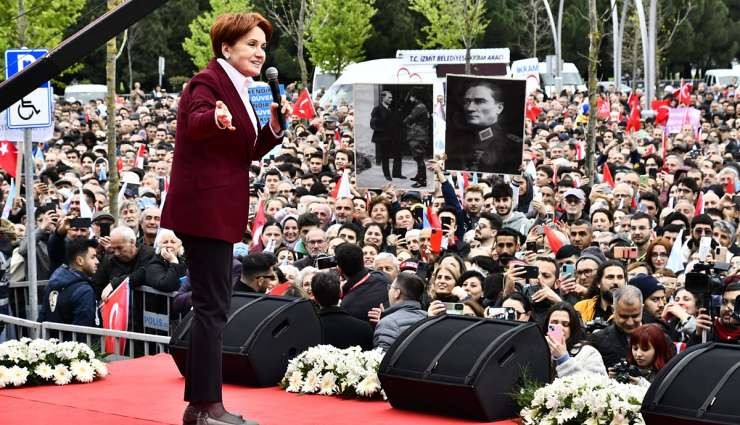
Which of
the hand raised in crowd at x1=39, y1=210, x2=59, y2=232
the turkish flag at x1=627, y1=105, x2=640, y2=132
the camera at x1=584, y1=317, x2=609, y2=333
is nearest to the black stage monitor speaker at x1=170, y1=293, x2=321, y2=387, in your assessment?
the camera at x1=584, y1=317, x2=609, y2=333

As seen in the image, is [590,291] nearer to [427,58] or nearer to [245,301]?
[245,301]

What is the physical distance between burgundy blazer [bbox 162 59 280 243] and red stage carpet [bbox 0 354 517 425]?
130 cm

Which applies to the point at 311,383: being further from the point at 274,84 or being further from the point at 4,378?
the point at 274,84

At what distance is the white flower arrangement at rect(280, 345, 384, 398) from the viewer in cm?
793

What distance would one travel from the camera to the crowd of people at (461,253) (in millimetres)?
9375

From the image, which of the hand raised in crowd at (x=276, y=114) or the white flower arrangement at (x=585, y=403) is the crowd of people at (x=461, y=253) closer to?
the white flower arrangement at (x=585, y=403)

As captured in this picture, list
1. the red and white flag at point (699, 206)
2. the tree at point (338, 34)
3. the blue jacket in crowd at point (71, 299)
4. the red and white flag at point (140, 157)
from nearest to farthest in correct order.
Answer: the blue jacket in crowd at point (71, 299) < the red and white flag at point (699, 206) < the red and white flag at point (140, 157) < the tree at point (338, 34)

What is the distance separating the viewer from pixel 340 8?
65.1 m

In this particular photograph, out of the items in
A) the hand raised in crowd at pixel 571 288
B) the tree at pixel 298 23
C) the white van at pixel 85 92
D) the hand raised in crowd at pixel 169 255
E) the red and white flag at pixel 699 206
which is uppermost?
the tree at pixel 298 23

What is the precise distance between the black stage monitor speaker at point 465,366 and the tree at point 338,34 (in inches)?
2235

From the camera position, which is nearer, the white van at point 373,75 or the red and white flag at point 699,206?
the red and white flag at point 699,206

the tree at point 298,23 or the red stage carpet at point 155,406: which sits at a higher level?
the tree at point 298,23

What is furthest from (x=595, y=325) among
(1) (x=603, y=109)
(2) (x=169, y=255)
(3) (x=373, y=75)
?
(3) (x=373, y=75)

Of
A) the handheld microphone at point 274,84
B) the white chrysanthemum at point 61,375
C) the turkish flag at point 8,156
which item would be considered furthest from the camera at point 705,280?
the turkish flag at point 8,156
